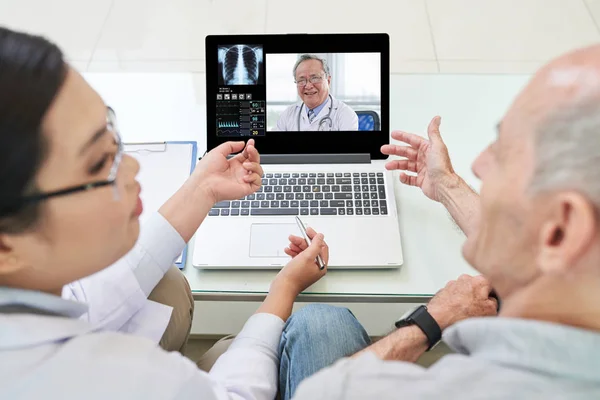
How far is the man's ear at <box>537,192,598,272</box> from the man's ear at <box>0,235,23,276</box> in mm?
632

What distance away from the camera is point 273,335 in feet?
3.31

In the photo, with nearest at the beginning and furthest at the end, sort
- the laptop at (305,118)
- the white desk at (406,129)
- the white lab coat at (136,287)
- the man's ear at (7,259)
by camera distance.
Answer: the man's ear at (7,259) → the white lab coat at (136,287) → the white desk at (406,129) → the laptop at (305,118)

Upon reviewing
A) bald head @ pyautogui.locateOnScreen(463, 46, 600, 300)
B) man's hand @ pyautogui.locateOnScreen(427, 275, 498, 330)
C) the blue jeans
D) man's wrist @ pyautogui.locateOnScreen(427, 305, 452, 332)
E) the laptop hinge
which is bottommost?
the blue jeans

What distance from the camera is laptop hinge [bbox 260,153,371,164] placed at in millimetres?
1232

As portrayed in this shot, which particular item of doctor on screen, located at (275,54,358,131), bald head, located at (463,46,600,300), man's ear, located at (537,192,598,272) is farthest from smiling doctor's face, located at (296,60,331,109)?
man's ear, located at (537,192,598,272)

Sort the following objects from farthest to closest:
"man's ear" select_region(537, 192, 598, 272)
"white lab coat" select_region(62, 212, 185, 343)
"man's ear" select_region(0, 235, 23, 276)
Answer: "white lab coat" select_region(62, 212, 185, 343)
"man's ear" select_region(0, 235, 23, 276)
"man's ear" select_region(537, 192, 598, 272)

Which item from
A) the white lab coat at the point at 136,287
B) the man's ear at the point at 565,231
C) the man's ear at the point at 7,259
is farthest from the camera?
the white lab coat at the point at 136,287

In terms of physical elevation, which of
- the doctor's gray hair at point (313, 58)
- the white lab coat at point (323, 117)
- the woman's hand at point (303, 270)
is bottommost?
the woman's hand at point (303, 270)

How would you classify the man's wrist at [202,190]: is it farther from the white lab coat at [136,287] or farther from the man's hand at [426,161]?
the man's hand at [426,161]

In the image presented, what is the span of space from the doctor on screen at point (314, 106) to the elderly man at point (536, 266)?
54 cm

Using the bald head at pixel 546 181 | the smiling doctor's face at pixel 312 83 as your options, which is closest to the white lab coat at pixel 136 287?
the smiling doctor's face at pixel 312 83

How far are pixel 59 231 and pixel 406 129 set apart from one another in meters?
0.89

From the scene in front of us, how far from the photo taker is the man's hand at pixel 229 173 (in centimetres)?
110

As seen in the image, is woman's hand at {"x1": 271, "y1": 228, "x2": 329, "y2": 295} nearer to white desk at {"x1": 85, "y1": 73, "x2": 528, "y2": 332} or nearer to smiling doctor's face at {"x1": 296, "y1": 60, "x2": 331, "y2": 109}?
white desk at {"x1": 85, "y1": 73, "x2": 528, "y2": 332}
